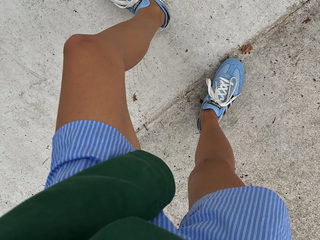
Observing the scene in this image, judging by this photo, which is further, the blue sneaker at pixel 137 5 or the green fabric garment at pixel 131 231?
the blue sneaker at pixel 137 5

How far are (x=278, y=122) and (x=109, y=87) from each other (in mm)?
1071

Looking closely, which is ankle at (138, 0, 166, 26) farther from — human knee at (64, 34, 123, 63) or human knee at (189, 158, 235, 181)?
human knee at (189, 158, 235, 181)

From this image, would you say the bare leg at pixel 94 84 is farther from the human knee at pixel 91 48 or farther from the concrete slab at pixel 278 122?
the concrete slab at pixel 278 122

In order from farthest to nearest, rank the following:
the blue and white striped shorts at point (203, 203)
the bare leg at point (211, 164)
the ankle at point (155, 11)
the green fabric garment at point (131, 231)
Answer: the ankle at point (155, 11) → the bare leg at point (211, 164) → the blue and white striped shorts at point (203, 203) → the green fabric garment at point (131, 231)

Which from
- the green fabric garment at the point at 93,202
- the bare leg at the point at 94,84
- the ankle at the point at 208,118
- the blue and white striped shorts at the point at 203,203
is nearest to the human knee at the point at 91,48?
the bare leg at the point at 94,84

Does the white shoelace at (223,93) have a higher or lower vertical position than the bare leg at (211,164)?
higher

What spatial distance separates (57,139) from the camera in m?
0.80

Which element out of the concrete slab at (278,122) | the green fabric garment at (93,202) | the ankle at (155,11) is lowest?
the concrete slab at (278,122)

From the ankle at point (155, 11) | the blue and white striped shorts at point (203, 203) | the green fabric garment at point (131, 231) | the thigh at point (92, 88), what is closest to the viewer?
the green fabric garment at point (131, 231)

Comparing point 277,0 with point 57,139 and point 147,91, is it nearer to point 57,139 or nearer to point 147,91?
point 147,91

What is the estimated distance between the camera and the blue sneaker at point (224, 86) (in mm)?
1499

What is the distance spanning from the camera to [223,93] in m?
1.57

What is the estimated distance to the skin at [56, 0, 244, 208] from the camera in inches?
32.0

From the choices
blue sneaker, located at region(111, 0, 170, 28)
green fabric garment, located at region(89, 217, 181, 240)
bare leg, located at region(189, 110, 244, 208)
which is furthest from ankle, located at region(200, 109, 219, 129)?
green fabric garment, located at region(89, 217, 181, 240)
